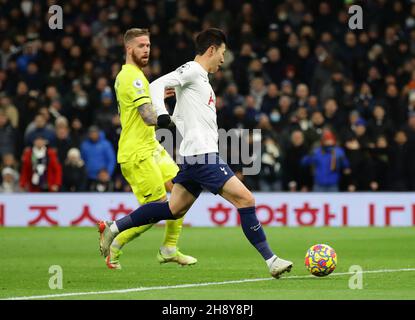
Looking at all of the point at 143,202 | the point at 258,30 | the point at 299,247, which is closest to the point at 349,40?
the point at 258,30

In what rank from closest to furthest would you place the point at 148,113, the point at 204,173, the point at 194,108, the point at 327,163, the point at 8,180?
the point at 204,173 → the point at 194,108 → the point at 148,113 → the point at 327,163 → the point at 8,180

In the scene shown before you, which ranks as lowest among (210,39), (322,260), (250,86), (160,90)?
(322,260)

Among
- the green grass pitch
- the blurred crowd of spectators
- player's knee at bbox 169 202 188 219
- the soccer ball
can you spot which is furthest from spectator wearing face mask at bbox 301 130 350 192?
the soccer ball

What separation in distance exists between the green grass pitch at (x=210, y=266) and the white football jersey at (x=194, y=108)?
1.30m

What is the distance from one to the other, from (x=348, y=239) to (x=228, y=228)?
355cm

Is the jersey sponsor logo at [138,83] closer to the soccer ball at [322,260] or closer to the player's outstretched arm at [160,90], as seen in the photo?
the player's outstretched arm at [160,90]

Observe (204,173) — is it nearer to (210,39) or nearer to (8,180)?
(210,39)

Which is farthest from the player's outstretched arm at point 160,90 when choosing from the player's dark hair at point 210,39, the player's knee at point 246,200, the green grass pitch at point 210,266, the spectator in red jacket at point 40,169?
the spectator in red jacket at point 40,169

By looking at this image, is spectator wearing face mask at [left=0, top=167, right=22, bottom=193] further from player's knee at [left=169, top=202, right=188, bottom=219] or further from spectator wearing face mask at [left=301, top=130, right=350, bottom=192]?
player's knee at [left=169, top=202, right=188, bottom=219]

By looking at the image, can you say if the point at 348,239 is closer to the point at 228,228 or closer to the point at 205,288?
the point at 228,228

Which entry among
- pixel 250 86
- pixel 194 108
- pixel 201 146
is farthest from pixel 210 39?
pixel 250 86

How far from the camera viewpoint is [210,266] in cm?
1227

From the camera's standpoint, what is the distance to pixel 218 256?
13.8 metres

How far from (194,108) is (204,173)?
25.4 inches
